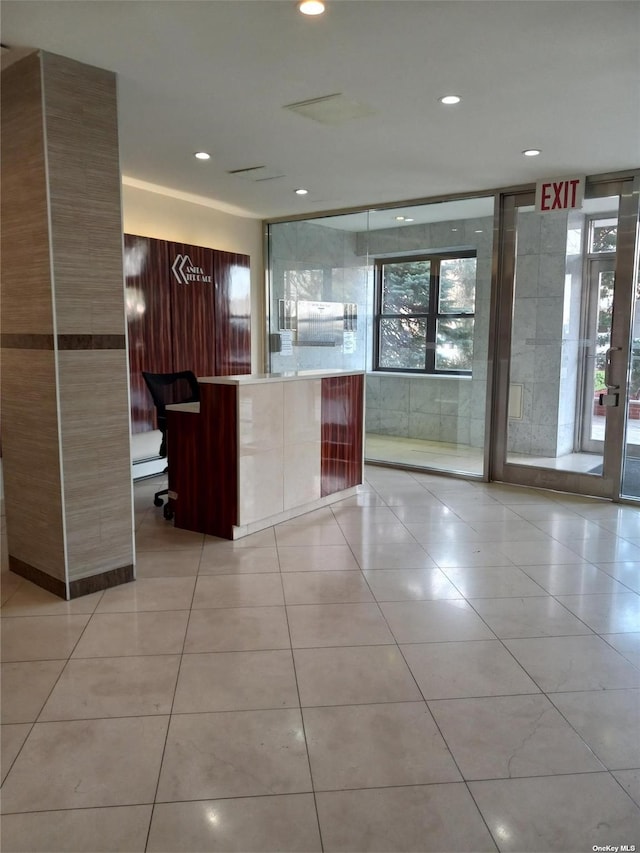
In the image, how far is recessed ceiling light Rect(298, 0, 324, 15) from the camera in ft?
8.48

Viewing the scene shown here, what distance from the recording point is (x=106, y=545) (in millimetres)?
3506

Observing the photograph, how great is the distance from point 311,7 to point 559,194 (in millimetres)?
Answer: 3524

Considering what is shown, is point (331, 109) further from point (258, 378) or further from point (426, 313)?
point (426, 313)

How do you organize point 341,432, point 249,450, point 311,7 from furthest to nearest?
point 341,432 → point 249,450 → point 311,7

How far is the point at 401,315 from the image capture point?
263 inches

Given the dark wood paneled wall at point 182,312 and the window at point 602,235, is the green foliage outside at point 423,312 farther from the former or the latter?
the dark wood paneled wall at point 182,312

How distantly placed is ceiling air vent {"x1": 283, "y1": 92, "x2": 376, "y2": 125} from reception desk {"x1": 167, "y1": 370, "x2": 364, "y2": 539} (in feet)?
5.79

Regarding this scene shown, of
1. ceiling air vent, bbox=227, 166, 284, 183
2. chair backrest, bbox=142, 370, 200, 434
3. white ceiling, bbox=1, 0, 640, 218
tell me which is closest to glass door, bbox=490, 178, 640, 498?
white ceiling, bbox=1, 0, 640, 218

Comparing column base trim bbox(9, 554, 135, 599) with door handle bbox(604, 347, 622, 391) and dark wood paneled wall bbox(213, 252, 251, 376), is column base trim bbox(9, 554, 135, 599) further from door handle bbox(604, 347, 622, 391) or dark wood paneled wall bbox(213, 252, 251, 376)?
door handle bbox(604, 347, 622, 391)

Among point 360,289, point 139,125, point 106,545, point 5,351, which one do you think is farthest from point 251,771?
point 360,289

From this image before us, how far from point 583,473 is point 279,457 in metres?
2.99

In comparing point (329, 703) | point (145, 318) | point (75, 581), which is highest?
point (145, 318)

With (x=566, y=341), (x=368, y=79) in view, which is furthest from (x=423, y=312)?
(x=368, y=79)

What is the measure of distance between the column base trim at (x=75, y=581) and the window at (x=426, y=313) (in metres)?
4.00
